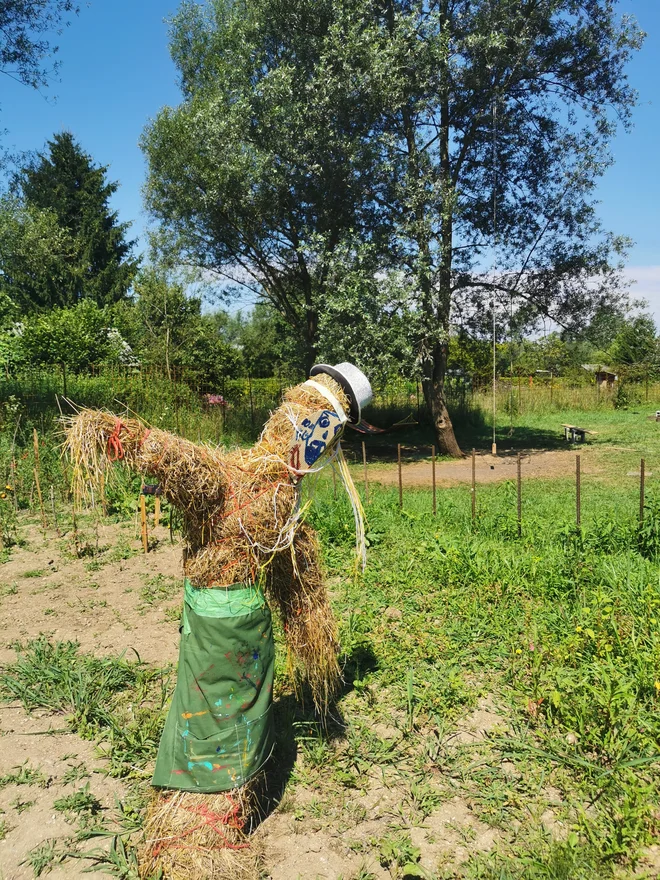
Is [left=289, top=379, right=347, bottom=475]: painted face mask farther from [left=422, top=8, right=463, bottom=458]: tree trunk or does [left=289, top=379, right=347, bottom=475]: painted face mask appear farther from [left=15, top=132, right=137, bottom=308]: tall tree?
[left=15, top=132, right=137, bottom=308]: tall tree

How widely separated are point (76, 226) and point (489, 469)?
2444 centimetres

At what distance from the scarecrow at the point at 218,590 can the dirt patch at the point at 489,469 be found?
816 cm

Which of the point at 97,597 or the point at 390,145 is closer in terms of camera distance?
the point at 97,597

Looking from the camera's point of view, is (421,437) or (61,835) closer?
(61,835)

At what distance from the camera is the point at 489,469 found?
508 inches

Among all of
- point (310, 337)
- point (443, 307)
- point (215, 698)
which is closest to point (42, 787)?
point (215, 698)

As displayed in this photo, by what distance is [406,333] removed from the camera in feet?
42.1

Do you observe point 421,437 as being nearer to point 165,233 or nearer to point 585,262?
point 585,262

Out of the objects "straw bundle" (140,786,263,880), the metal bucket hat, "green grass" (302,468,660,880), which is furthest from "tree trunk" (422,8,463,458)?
"straw bundle" (140,786,263,880)

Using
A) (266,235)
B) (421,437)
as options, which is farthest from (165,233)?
(421,437)

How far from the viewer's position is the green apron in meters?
2.55

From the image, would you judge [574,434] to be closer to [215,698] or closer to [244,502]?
[244,502]

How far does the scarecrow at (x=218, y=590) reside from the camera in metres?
2.42

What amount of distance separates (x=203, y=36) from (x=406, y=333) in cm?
927
